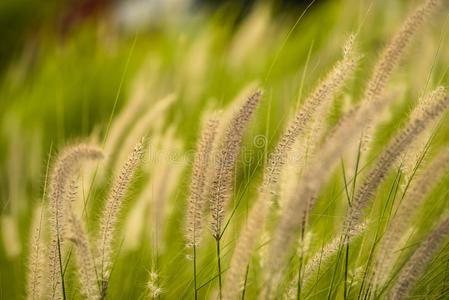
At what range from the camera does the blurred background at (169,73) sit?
3.14 ft

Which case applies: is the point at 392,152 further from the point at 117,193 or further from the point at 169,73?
the point at 169,73

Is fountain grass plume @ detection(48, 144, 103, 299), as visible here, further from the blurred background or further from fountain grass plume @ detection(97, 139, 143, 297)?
the blurred background

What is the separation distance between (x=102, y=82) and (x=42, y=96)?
249 mm

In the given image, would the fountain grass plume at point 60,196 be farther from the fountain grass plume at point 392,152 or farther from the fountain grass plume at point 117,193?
the fountain grass plume at point 392,152

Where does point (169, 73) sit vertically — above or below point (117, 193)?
above

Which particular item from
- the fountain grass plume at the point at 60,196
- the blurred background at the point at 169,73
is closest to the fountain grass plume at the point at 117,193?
the fountain grass plume at the point at 60,196

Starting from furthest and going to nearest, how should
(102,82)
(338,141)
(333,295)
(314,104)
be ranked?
(102,82), (333,295), (314,104), (338,141)

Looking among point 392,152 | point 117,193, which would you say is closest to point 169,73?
point 117,193

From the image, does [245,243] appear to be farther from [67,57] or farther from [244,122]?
[67,57]

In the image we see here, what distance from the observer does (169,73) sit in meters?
1.42

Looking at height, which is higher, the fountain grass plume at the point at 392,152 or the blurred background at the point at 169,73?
the blurred background at the point at 169,73

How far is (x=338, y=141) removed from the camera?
1.34 ft

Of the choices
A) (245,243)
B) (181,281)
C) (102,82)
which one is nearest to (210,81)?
(102,82)

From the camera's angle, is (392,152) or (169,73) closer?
(392,152)
